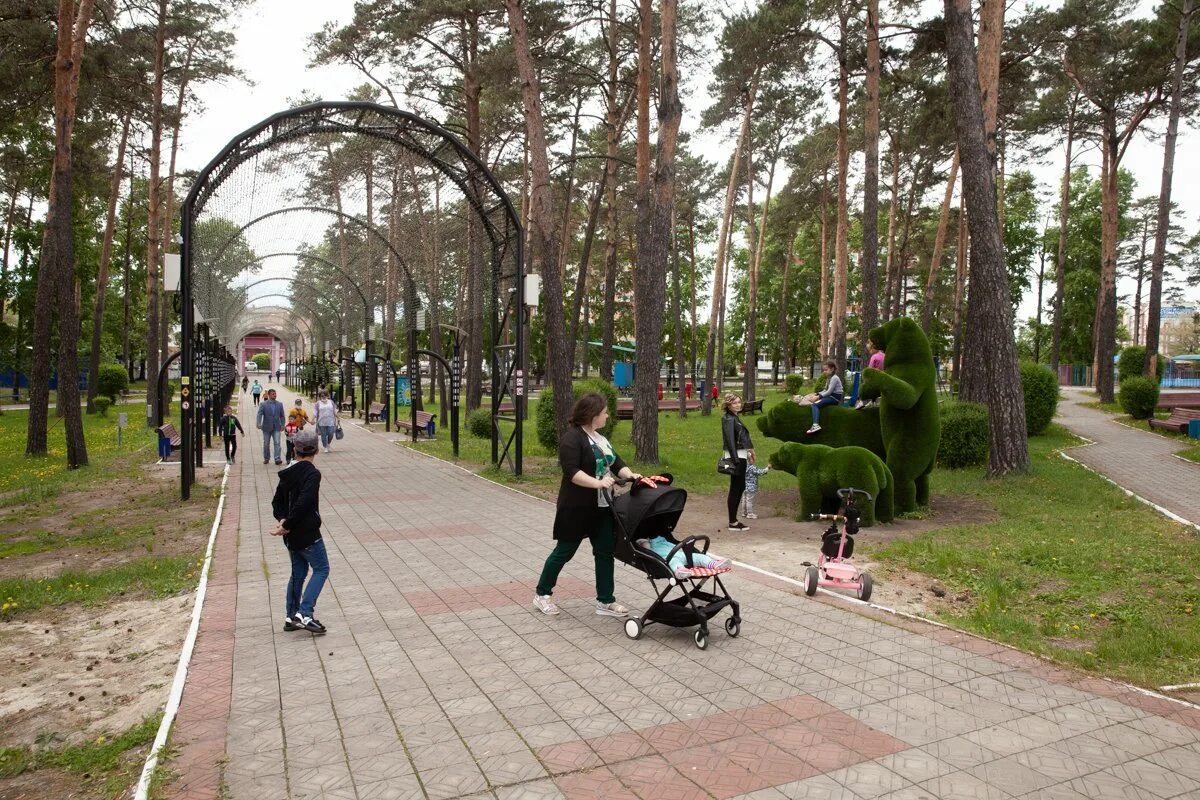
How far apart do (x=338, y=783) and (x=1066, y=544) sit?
741cm

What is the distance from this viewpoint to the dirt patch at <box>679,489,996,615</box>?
22.4ft

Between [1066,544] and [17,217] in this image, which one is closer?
[1066,544]

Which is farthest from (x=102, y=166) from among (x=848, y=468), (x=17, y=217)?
(x=848, y=468)

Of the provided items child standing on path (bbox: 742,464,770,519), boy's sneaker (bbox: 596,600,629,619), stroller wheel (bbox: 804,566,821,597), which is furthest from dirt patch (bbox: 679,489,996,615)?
boy's sneaker (bbox: 596,600,629,619)

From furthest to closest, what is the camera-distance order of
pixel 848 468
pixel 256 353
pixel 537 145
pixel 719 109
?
1. pixel 256 353
2. pixel 719 109
3. pixel 537 145
4. pixel 848 468

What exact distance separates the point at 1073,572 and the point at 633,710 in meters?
4.91

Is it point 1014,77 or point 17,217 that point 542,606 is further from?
point 17,217

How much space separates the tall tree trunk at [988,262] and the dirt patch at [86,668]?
11.6m

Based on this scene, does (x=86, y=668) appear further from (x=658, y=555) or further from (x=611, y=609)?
(x=658, y=555)

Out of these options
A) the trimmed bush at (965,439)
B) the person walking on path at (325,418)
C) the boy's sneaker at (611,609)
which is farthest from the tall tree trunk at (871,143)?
the boy's sneaker at (611,609)

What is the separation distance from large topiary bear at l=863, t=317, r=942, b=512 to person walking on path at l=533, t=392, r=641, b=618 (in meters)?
5.38

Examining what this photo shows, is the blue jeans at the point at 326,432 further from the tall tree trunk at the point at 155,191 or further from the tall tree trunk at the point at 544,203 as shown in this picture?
the tall tree trunk at the point at 544,203

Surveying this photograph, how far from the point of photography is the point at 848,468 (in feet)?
31.6

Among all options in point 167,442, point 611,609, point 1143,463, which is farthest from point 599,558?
point 167,442
